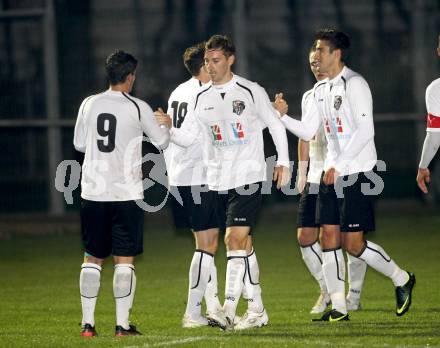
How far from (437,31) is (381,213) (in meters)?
3.48

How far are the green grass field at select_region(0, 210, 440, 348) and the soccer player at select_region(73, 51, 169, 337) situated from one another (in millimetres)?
372

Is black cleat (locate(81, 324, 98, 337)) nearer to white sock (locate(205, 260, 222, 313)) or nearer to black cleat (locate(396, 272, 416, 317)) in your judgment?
white sock (locate(205, 260, 222, 313))

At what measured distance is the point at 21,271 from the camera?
14.1 meters

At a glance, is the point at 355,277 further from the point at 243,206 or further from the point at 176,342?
the point at 176,342

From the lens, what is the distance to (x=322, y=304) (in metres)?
10.1

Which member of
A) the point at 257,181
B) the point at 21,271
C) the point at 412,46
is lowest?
the point at 21,271

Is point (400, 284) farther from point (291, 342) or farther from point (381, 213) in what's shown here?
point (381, 213)

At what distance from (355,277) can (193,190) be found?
1.77m

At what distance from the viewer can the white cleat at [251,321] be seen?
908cm

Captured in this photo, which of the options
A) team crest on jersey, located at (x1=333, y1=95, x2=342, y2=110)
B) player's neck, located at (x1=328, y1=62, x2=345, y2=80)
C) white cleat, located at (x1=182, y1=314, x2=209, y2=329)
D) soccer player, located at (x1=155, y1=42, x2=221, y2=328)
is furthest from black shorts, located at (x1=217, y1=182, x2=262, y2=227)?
player's neck, located at (x1=328, y1=62, x2=345, y2=80)

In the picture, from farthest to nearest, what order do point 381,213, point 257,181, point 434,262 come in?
1. point 381,213
2. point 434,262
3. point 257,181

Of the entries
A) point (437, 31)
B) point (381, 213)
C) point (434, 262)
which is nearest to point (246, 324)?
point (434, 262)

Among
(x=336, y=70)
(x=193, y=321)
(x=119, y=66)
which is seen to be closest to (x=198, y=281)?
(x=193, y=321)

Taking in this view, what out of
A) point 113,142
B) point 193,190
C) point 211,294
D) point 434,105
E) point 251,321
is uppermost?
point 434,105
